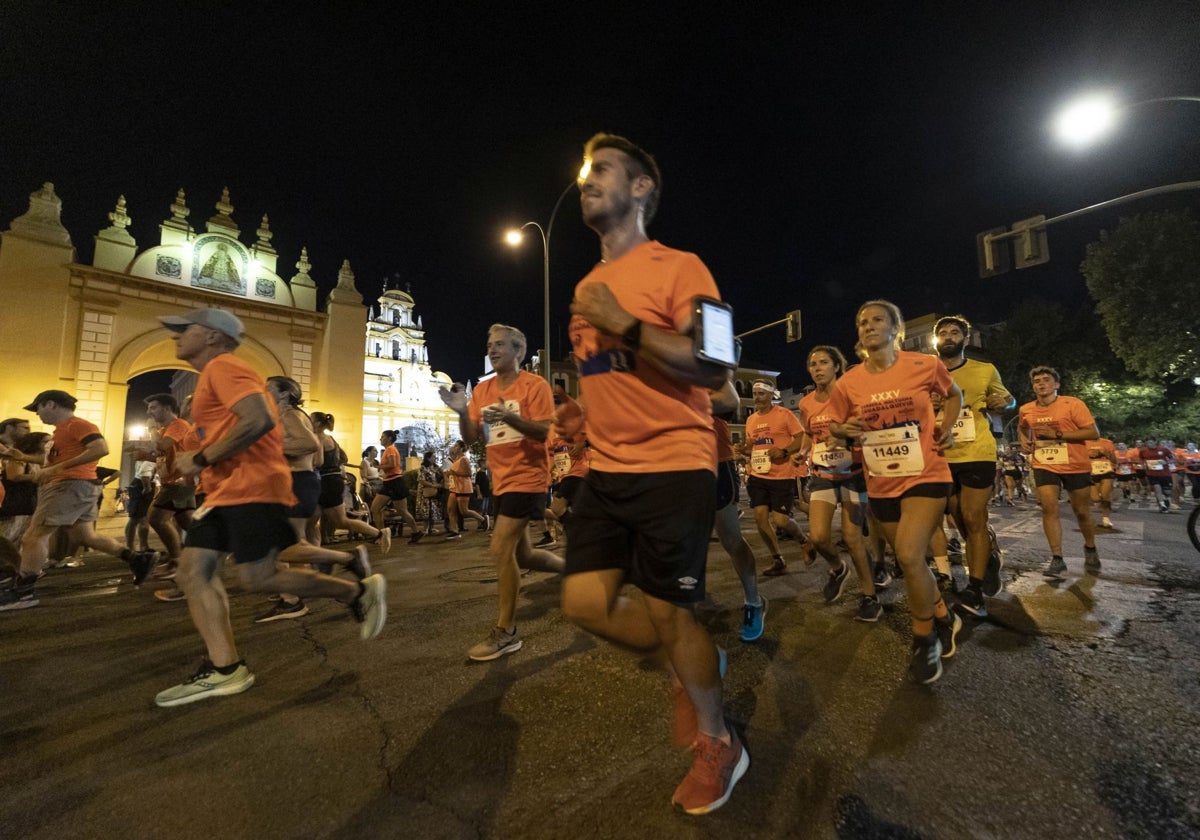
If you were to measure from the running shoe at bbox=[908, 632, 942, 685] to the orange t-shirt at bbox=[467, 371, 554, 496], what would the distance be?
2.24 meters

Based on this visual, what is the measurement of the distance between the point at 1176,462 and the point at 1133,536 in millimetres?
10124

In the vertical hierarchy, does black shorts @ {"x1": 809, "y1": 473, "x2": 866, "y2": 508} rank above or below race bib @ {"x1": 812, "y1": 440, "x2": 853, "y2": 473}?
below

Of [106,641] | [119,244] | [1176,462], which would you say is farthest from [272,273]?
[1176,462]

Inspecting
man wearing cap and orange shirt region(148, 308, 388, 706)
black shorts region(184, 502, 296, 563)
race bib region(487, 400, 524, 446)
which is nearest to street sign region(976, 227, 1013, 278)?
race bib region(487, 400, 524, 446)

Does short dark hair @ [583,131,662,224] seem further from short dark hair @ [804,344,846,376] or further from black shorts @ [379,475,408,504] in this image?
black shorts @ [379,475,408,504]

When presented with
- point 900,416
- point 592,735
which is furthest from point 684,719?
point 900,416

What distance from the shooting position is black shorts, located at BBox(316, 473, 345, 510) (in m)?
6.79

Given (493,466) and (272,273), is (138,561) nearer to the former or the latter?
(493,466)

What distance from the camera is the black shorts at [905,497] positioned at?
2994 mm

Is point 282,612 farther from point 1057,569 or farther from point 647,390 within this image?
point 1057,569

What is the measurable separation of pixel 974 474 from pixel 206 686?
5211 mm

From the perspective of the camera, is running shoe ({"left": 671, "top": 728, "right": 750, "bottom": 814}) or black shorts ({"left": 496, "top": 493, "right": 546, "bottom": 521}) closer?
running shoe ({"left": 671, "top": 728, "right": 750, "bottom": 814})

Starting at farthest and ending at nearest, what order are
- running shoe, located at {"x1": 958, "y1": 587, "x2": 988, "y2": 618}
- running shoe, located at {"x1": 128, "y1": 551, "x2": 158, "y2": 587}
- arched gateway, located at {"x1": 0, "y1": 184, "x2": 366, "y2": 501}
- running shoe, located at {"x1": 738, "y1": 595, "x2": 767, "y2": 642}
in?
arched gateway, located at {"x1": 0, "y1": 184, "x2": 366, "y2": 501} → running shoe, located at {"x1": 128, "y1": 551, "x2": 158, "y2": 587} → running shoe, located at {"x1": 958, "y1": 587, "x2": 988, "y2": 618} → running shoe, located at {"x1": 738, "y1": 595, "x2": 767, "y2": 642}

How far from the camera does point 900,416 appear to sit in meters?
3.18
